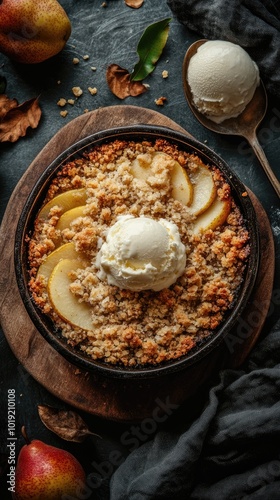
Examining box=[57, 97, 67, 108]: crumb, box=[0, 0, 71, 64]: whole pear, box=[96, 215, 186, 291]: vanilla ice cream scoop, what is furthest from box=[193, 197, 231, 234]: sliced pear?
box=[0, 0, 71, 64]: whole pear

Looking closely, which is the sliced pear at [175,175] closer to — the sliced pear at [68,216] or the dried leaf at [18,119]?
the sliced pear at [68,216]

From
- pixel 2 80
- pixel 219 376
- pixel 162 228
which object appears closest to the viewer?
pixel 162 228

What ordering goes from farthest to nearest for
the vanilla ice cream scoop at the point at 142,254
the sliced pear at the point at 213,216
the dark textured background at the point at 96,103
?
the dark textured background at the point at 96,103 < the sliced pear at the point at 213,216 < the vanilla ice cream scoop at the point at 142,254

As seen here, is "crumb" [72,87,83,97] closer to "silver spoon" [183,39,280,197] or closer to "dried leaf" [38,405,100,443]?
"silver spoon" [183,39,280,197]

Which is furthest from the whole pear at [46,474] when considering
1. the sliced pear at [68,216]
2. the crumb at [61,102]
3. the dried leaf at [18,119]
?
the crumb at [61,102]

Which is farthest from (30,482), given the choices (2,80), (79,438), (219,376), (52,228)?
(2,80)

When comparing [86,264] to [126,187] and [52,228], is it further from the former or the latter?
[126,187]
